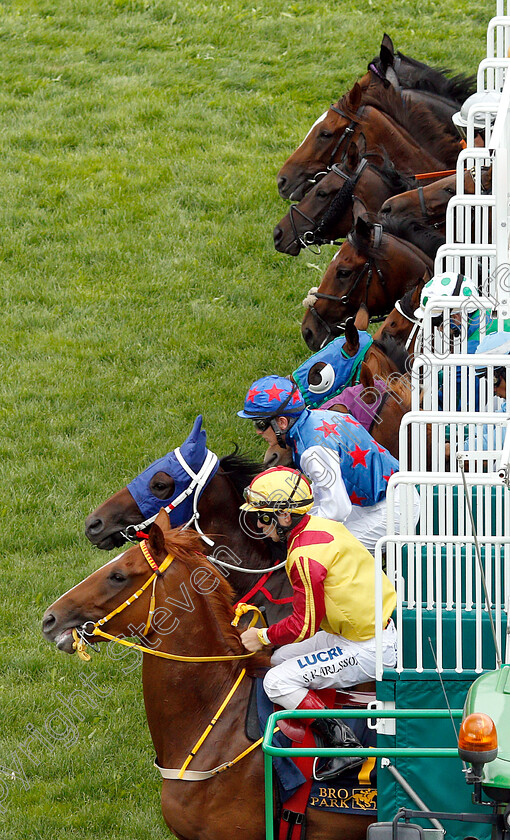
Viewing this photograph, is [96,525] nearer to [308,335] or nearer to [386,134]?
[308,335]

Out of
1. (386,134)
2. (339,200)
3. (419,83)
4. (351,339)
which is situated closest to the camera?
(351,339)

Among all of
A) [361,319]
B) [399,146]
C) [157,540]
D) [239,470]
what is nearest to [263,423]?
[239,470]

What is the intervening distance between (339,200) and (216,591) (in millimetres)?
4459

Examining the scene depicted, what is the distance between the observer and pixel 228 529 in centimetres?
569

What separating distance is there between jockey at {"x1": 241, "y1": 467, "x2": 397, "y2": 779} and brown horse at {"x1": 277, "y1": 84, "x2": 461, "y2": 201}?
4.62 meters

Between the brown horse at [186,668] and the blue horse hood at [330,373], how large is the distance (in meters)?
2.44

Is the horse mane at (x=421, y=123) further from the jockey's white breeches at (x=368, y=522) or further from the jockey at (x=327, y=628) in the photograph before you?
the jockey at (x=327, y=628)

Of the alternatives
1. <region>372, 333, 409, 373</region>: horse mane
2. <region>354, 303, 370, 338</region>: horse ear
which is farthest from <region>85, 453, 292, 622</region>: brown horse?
<region>354, 303, 370, 338</region>: horse ear

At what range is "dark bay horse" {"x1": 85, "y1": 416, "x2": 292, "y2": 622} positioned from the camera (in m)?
5.53

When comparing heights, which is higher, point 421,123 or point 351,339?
point 421,123

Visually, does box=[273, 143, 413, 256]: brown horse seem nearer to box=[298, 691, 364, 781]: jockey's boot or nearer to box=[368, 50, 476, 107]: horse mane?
box=[368, 50, 476, 107]: horse mane

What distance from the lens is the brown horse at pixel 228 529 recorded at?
5.52 meters

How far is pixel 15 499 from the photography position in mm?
8656

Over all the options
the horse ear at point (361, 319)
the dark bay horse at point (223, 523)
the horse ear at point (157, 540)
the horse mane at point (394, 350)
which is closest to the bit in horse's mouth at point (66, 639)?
the horse ear at point (157, 540)
